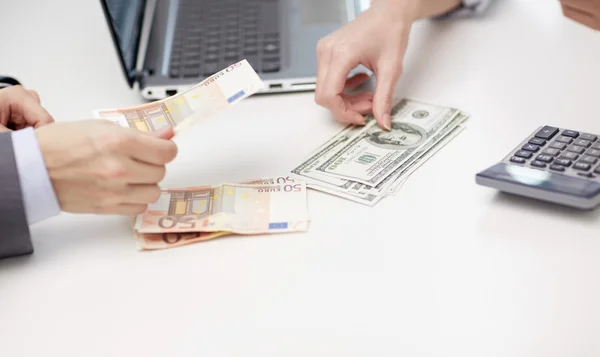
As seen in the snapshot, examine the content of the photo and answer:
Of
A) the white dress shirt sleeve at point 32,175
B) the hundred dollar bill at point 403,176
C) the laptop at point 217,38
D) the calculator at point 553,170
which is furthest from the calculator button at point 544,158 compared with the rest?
the white dress shirt sleeve at point 32,175

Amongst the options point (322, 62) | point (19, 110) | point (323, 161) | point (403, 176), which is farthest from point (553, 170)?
point (19, 110)

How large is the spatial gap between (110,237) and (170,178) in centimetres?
12

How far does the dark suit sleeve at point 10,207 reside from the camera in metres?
0.71

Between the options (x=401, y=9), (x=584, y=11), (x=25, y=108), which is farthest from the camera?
(x=401, y=9)

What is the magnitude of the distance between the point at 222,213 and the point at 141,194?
0.29 feet

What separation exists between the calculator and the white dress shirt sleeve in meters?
0.45

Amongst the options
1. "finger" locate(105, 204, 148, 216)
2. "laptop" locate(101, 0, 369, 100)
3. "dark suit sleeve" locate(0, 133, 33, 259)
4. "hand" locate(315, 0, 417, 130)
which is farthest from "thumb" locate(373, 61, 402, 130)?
"dark suit sleeve" locate(0, 133, 33, 259)

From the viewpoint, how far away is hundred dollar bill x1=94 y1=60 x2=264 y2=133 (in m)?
0.83

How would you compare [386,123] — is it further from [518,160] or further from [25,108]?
[25,108]

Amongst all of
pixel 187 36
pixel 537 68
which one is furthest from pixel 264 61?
pixel 537 68

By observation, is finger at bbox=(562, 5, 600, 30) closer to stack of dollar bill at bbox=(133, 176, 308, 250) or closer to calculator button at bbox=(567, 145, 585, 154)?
calculator button at bbox=(567, 145, 585, 154)

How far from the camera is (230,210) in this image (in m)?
0.77

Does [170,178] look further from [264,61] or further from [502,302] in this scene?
[502,302]

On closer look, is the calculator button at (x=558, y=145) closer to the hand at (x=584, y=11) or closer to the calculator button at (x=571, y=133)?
the calculator button at (x=571, y=133)
